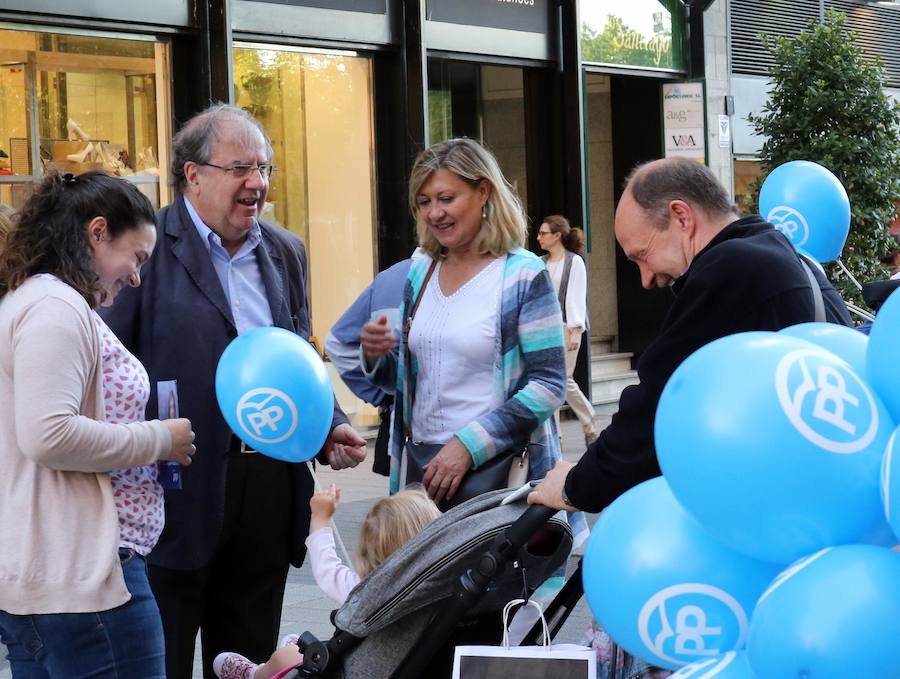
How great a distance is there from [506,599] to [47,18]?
7.08 meters

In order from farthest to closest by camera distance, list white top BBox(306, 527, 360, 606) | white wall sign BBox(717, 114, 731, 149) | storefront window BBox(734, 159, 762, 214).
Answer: storefront window BBox(734, 159, 762, 214) < white wall sign BBox(717, 114, 731, 149) < white top BBox(306, 527, 360, 606)

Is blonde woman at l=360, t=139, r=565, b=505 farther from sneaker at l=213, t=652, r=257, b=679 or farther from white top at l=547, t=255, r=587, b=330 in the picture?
white top at l=547, t=255, r=587, b=330

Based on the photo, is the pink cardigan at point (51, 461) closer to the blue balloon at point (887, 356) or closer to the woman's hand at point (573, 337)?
the blue balloon at point (887, 356)

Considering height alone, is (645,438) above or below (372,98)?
below

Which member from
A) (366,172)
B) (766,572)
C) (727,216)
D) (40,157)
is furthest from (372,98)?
(766,572)

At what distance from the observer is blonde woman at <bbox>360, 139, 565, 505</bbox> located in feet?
14.1

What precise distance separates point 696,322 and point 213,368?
5.04 feet

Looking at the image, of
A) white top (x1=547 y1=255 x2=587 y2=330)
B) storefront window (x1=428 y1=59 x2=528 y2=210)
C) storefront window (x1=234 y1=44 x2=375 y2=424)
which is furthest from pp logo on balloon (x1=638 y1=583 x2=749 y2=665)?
storefront window (x1=428 y1=59 x2=528 y2=210)

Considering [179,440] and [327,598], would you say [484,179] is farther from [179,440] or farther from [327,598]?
[327,598]

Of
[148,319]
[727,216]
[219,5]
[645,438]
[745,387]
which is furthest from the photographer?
[219,5]

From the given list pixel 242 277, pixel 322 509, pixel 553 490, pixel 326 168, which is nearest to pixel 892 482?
pixel 553 490

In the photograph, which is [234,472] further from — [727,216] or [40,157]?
[40,157]

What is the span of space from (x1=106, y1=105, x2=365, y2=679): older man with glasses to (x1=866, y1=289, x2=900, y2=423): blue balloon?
2.21m

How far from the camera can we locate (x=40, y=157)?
9945mm
